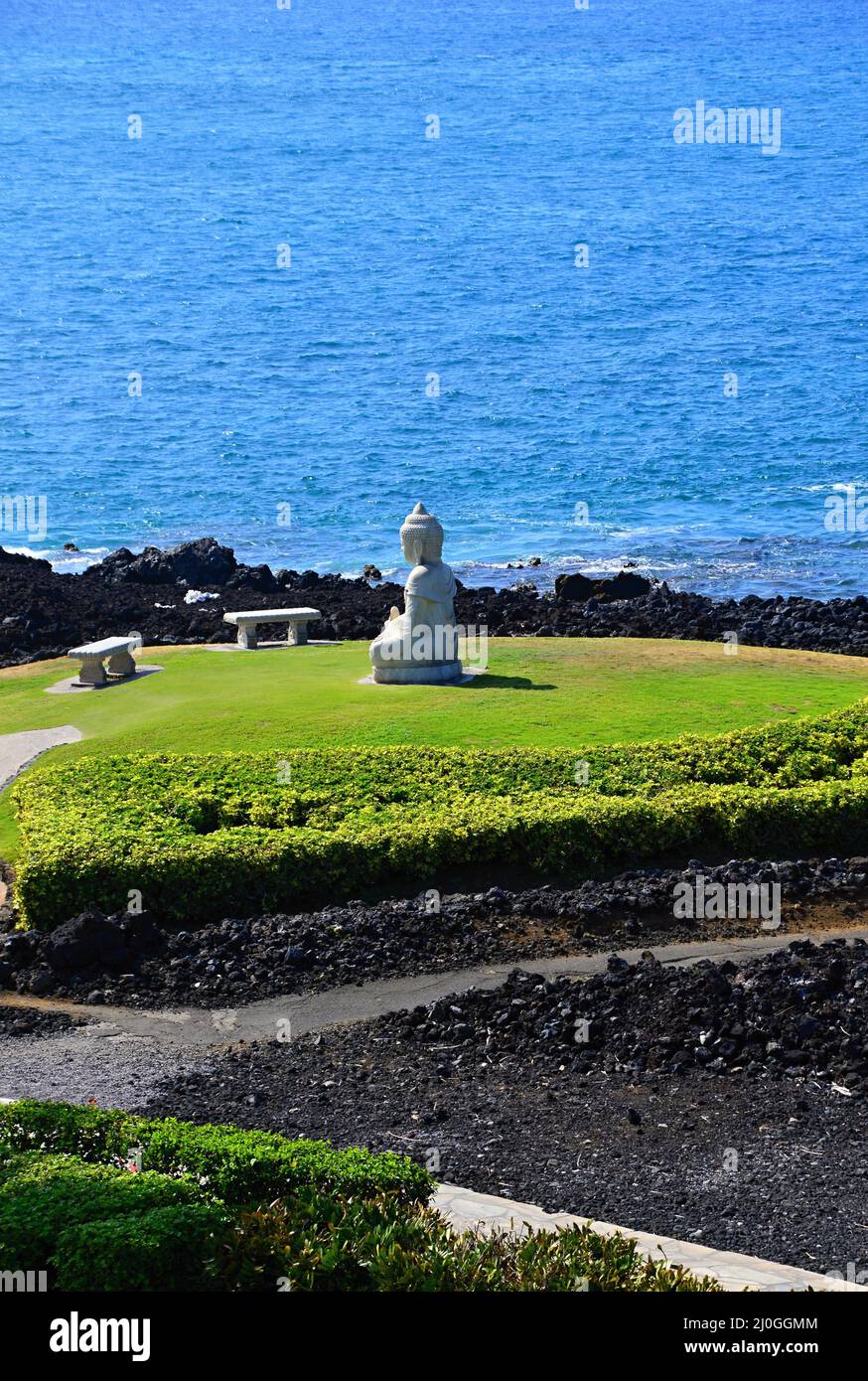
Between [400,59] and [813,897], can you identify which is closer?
[813,897]

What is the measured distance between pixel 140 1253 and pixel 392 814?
10279mm

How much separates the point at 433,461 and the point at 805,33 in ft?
285

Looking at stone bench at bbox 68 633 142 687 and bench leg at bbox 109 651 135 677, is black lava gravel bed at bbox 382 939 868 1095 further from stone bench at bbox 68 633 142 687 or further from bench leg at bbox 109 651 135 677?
bench leg at bbox 109 651 135 677

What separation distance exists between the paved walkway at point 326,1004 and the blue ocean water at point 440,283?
30.5 meters

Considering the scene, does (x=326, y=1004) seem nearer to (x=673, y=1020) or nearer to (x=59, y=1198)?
(x=673, y=1020)

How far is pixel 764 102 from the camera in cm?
12531

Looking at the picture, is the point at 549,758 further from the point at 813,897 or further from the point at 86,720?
the point at 86,720

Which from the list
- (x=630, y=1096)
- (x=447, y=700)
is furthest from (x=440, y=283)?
(x=630, y=1096)

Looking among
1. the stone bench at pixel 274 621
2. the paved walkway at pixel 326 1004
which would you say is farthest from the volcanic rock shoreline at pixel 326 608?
the paved walkway at pixel 326 1004

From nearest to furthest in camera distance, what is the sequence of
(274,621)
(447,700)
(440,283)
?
1. (447,700)
2. (274,621)
3. (440,283)

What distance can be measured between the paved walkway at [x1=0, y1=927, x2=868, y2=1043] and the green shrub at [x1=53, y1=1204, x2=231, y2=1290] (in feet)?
18.4

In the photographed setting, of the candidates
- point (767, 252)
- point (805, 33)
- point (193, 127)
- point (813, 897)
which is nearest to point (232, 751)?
point (813, 897)

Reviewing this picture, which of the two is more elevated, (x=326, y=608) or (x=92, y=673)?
(x=326, y=608)

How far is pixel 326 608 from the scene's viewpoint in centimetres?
3762
